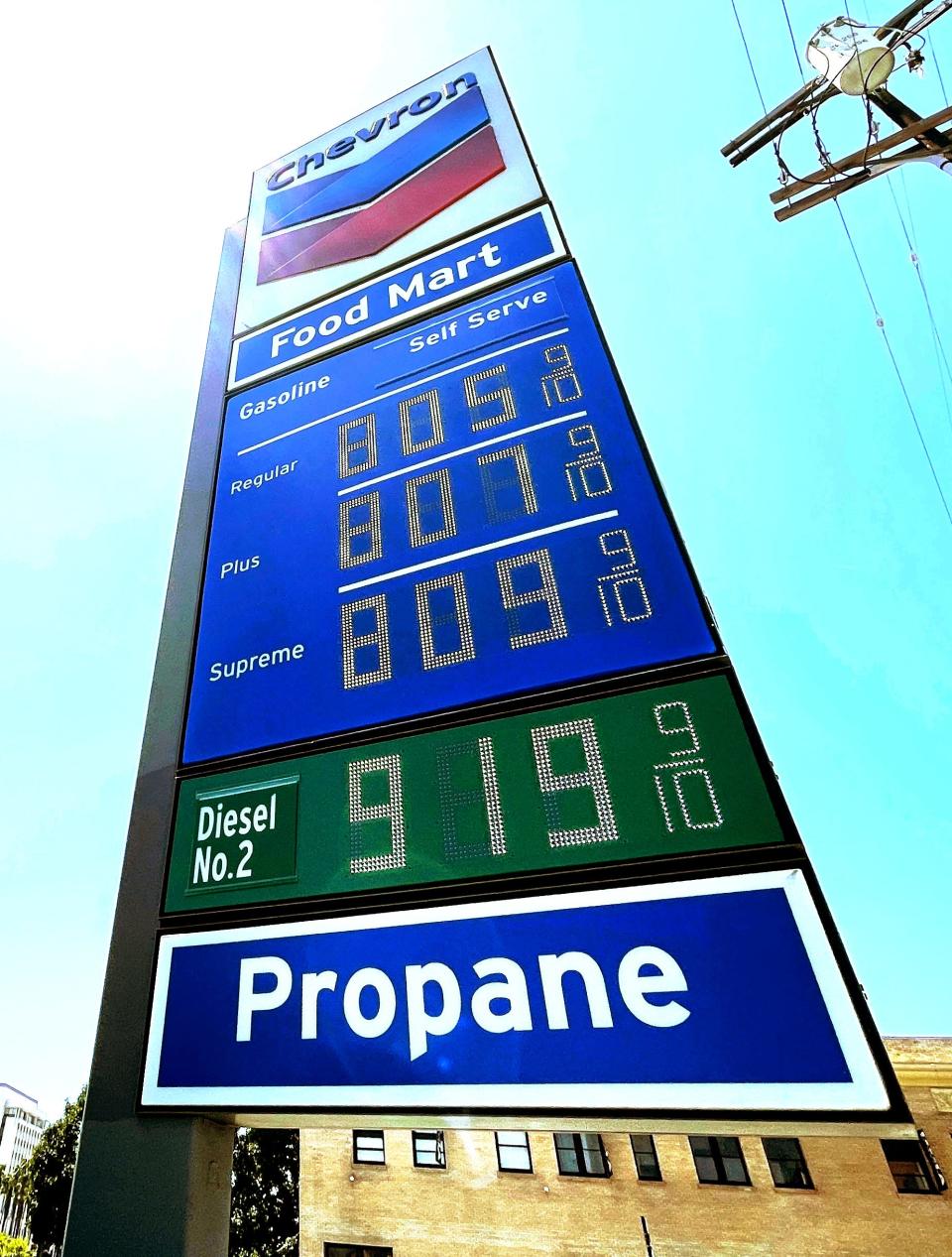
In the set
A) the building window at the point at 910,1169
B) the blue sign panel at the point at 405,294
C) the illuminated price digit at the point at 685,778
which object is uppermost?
the blue sign panel at the point at 405,294

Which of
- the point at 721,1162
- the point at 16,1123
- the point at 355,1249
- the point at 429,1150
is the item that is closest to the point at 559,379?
the point at 721,1162

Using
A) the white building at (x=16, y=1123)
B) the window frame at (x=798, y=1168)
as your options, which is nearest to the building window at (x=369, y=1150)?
the window frame at (x=798, y=1168)

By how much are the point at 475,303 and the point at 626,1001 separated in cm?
562

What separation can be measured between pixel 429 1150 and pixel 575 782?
14.5m

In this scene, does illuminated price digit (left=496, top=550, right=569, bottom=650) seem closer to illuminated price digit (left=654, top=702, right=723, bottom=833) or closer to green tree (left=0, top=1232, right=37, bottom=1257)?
illuminated price digit (left=654, top=702, right=723, bottom=833)

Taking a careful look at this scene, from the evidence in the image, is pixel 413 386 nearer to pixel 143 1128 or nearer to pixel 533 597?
pixel 533 597

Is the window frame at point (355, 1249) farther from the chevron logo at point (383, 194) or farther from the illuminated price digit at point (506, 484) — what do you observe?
the chevron logo at point (383, 194)

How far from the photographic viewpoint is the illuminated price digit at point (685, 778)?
3182mm

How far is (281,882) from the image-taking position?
3.78m

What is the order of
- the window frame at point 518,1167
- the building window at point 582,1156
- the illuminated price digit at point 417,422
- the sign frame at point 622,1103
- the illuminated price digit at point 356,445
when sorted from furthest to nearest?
1. the window frame at point 518,1167
2. the building window at point 582,1156
3. the illuminated price digit at point 356,445
4. the illuminated price digit at point 417,422
5. the sign frame at point 622,1103

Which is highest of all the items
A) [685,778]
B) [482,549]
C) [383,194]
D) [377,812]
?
[383,194]

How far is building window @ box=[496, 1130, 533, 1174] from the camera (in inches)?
539

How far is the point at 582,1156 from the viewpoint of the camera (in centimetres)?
1372

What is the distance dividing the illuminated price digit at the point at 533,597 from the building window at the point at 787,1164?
45.6 ft
